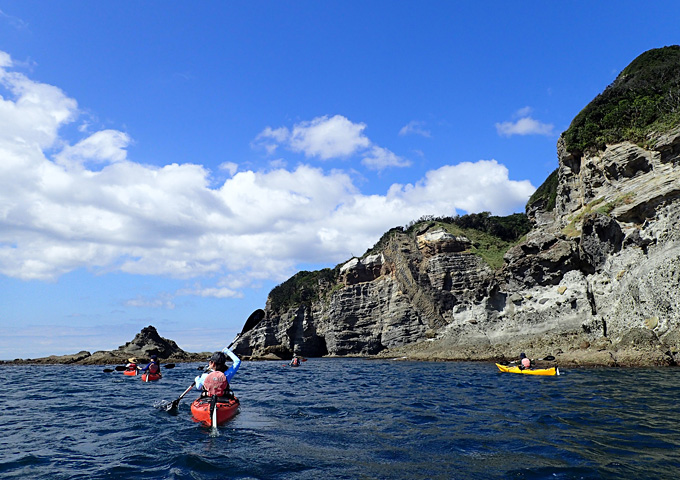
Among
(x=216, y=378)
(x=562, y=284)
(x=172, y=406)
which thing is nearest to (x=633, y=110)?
(x=562, y=284)

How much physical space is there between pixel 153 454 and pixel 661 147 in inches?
1423

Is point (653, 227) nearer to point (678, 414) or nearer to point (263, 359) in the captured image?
point (678, 414)

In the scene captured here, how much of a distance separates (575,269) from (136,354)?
59647mm

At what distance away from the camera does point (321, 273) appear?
8300cm

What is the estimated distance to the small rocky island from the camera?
60.3 metres

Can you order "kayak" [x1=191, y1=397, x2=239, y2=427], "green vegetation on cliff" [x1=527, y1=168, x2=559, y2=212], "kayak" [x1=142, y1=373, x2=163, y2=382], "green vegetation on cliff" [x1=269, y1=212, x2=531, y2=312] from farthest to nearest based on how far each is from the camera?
1. "green vegetation on cliff" [x1=269, y1=212, x2=531, y2=312]
2. "green vegetation on cliff" [x1=527, y1=168, x2=559, y2=212]
3. "kayak" [x1=142, y1=373, x2=163, y2=382]
4. "kayak" [x1=191, y1=397, x2=239, y2=427]

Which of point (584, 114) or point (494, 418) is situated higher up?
point (584, 114)

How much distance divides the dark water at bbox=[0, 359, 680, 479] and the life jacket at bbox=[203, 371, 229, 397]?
1.03 m

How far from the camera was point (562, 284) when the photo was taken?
37.6 m

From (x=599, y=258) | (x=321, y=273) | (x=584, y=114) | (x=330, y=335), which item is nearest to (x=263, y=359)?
(x=330, y=335)

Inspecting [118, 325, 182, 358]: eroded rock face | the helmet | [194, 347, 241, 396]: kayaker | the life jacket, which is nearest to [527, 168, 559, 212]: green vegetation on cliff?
[194, 347, 241, 396]: kayaker

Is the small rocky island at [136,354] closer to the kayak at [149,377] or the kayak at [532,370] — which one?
the kayak at [149,377]

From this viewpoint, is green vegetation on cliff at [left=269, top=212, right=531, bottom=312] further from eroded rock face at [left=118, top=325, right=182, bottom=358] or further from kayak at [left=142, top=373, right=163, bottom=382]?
kayak at [left=142, top=373, right=163, bottom=382]

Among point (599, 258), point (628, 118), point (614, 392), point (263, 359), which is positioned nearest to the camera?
point (614, 392)
